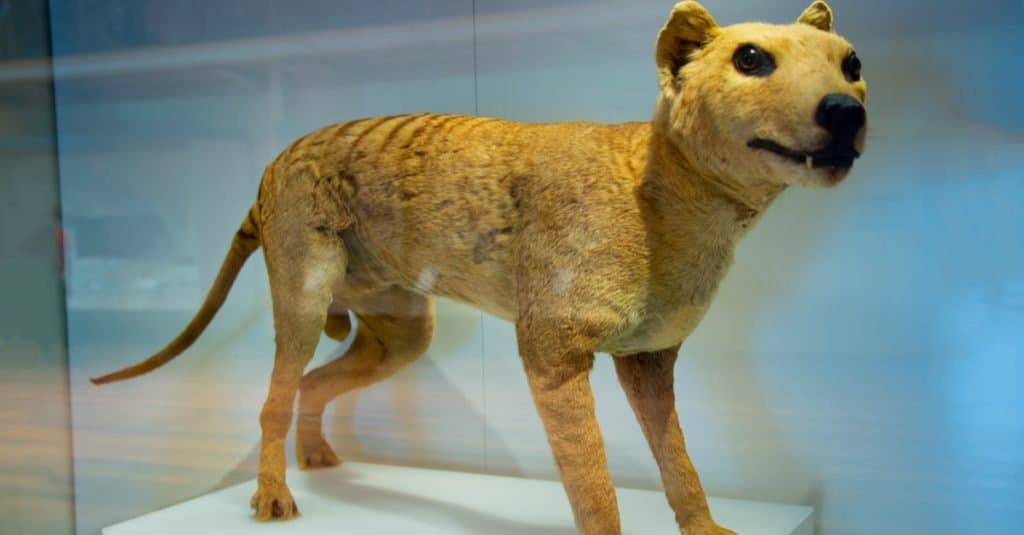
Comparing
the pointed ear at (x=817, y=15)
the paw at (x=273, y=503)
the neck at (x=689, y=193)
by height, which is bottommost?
the paw at (x=273, y=503)

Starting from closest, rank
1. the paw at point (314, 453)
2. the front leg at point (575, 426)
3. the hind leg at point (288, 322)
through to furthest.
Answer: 1. the front leg at point (575, 426)
2. the hind leg at point (288, 322)
3. the paw at point (314, 453)

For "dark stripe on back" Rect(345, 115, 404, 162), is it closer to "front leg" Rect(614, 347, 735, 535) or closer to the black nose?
"front leg" Rect(614, 347, 735, 535)

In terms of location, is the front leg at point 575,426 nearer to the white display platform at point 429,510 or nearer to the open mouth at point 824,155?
the white display platform at point 429,510

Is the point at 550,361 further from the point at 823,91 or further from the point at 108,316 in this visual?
the point at 108,316

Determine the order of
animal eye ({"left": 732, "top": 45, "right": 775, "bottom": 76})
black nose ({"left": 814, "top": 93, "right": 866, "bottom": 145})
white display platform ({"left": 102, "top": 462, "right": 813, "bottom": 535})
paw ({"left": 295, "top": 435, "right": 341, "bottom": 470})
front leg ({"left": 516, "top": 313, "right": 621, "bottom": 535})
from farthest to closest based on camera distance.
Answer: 1. paw ({"left": 295, "top": 435, "right": 341, "bottom": 470})
2. white display platform ({"left": 102, "top": 462, "right": 813, "bottom": 535})
3. front leg ({"left": 516, "top": 313, "right": 621, "bottom": 535})
4. animal eye ({"left": 732, "top": 45, "right": 775, "bottom": 76})
5. black nose ({"left": 814, "top": 93, "right": 866, "bottom": 145})

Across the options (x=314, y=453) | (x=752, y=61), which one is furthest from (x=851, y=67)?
(x=314, y=453)

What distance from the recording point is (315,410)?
9.07 ft

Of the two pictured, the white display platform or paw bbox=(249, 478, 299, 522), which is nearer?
the white display platform

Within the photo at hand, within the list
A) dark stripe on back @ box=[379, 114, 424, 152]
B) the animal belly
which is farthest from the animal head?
dark stripe on back @ box=[379, 114, 424, 152]

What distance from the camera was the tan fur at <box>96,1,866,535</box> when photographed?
178 centimetres

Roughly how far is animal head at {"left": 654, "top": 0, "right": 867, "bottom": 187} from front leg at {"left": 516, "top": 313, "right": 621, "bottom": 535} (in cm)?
42

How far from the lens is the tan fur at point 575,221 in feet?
5.83

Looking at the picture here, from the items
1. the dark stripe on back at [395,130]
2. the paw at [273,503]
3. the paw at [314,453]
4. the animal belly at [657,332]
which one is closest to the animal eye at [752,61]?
the animal belly at [657,332]

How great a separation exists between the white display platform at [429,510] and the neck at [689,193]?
70 centimetres
